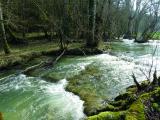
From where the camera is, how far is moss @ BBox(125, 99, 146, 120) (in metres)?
6.37

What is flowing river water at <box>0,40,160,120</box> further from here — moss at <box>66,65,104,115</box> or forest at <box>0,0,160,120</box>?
moss at <box>66,65,104,115</box>

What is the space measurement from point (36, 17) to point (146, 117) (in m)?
25.4

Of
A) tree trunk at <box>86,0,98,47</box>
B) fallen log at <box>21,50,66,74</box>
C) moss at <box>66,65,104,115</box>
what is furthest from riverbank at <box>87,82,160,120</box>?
tree trunk at <box>86,0,98,47</box>

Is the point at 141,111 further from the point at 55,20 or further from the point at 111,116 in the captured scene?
the point at 55,20

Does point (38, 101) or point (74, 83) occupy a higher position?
point (74, 83)

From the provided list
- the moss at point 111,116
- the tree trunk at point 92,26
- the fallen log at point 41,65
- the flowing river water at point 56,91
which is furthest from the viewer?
the tree trunk at point 92,26

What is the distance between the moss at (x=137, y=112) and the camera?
6.37 m

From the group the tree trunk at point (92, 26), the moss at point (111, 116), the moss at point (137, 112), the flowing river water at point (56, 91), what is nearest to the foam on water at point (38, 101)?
the flowing river water at point (56, 91)

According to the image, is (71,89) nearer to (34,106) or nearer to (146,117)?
(34,106)

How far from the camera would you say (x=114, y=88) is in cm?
1119

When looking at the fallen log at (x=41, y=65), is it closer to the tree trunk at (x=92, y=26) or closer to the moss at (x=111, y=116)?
the tree trunk at (x=92, y=26)

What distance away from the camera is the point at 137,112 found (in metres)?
6.58

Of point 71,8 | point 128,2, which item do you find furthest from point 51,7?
point 128,2

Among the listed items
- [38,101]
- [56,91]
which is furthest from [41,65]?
[38,101]
